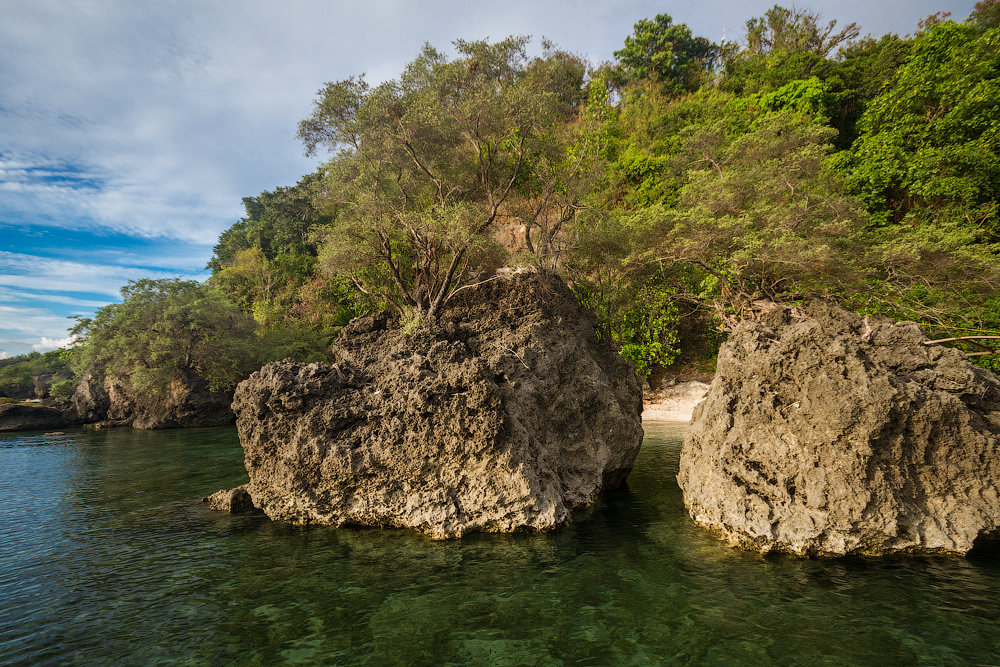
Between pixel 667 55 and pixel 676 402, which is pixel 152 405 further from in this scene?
pixel 667 55

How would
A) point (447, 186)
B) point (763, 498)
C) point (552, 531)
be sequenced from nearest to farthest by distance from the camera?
point (763, 498), point (552, 531), point (447, 186)

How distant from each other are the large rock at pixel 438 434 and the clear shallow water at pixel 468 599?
0.64 m

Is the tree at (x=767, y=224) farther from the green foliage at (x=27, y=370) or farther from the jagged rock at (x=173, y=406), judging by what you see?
the green foliage at (x=27, y=370)

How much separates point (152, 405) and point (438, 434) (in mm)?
32179

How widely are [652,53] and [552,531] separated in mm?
53550

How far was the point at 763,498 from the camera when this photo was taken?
8078 mm

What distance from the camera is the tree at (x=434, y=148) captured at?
46.6 ft

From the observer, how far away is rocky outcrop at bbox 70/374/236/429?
29953 mm

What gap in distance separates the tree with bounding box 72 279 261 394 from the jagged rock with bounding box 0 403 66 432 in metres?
4.27

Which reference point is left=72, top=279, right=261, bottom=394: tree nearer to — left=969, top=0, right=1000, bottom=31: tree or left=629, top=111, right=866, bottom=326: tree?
left=629, top=111, right=866, bottom=326: tree

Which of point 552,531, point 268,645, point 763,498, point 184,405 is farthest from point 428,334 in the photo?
point 184,405

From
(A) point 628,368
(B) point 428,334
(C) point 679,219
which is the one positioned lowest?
(A) point 628,368

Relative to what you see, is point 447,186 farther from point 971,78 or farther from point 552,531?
point 971,78

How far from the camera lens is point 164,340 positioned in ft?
91.9
